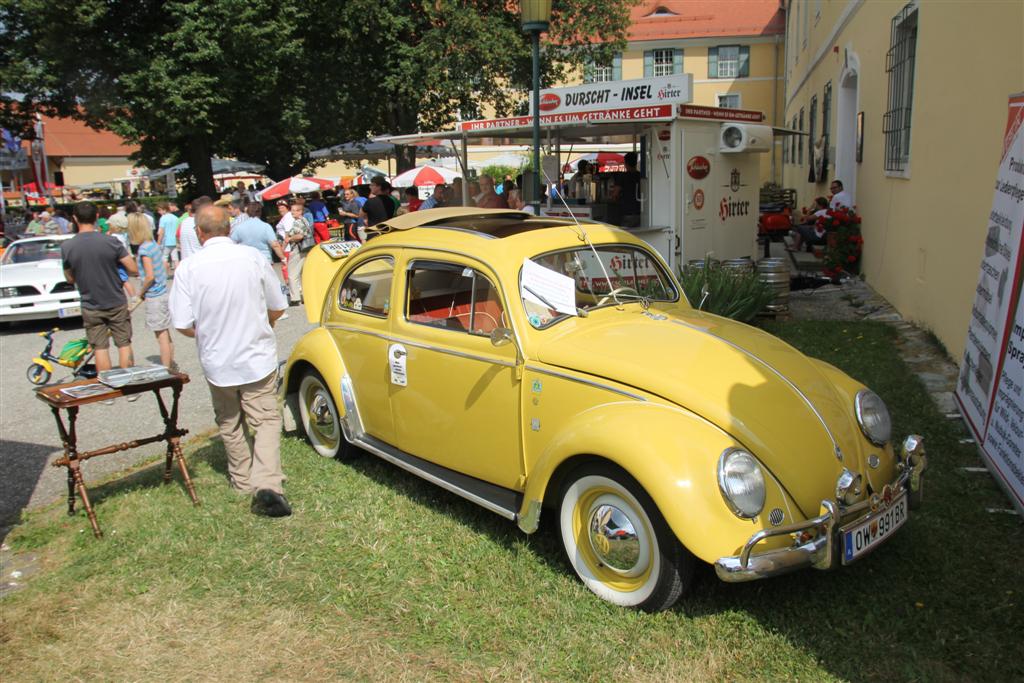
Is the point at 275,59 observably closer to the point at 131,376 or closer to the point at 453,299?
the point at 131,376

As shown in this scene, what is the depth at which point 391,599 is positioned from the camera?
3.79 meters

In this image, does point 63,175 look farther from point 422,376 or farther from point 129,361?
point 422,376

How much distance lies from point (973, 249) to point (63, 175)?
76.3 meters

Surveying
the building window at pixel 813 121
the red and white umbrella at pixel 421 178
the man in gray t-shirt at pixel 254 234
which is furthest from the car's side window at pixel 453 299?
the building window at pixel 813 121

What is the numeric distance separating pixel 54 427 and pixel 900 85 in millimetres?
10485

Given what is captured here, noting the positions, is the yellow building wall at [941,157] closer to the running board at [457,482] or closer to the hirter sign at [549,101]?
the hirter sign at [549,101]

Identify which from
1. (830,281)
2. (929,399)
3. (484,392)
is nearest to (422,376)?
(484,392)

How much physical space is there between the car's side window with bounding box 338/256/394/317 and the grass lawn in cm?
126

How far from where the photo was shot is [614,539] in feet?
11.6

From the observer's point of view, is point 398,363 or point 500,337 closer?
point 500,337

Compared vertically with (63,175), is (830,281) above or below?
below

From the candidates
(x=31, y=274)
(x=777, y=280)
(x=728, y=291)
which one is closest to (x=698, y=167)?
(x=777, y=280)

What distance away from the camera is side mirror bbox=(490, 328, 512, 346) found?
4027 millimetres

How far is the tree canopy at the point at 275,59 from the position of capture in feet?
68.0
